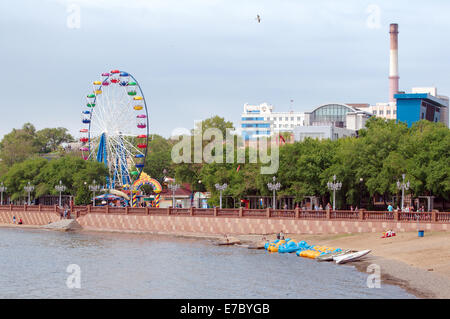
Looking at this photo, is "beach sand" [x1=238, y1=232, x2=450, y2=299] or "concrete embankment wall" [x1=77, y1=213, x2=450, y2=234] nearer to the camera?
"beach sand" [x1=238, y1=232, x2=450, y2=299]

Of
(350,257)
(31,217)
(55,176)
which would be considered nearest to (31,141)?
(55,176)

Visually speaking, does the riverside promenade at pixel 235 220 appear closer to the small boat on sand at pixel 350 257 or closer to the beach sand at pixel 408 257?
the beach sand at pixel 408 257

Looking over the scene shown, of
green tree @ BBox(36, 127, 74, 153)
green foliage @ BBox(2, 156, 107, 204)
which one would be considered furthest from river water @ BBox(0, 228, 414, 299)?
green tree @ BBox(36, 127, 74, 153)

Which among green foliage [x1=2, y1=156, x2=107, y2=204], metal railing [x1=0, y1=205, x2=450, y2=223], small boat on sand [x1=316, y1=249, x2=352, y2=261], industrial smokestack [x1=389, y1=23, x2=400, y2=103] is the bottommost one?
small boat on sand [x1=316, y1=249, x2=352, y2=261]

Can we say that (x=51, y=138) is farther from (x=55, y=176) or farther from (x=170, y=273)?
(x=170, y=273)

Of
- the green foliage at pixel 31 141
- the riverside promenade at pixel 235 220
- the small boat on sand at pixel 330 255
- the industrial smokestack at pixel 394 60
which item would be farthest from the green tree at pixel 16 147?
the small boat on sand at pixel 330 255

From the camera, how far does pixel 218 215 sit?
74938mm

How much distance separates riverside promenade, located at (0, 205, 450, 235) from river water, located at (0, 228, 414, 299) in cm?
543

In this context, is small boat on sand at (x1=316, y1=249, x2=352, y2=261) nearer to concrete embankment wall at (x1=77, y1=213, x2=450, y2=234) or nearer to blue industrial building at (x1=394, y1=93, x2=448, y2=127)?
concrete embankment wall at (x1=77, y1=213, x2=450, y2=234)

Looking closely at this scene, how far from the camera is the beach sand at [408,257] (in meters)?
40.5

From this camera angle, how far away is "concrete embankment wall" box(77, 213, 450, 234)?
206 feet

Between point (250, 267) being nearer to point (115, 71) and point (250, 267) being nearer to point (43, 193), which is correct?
point (115, 71)
